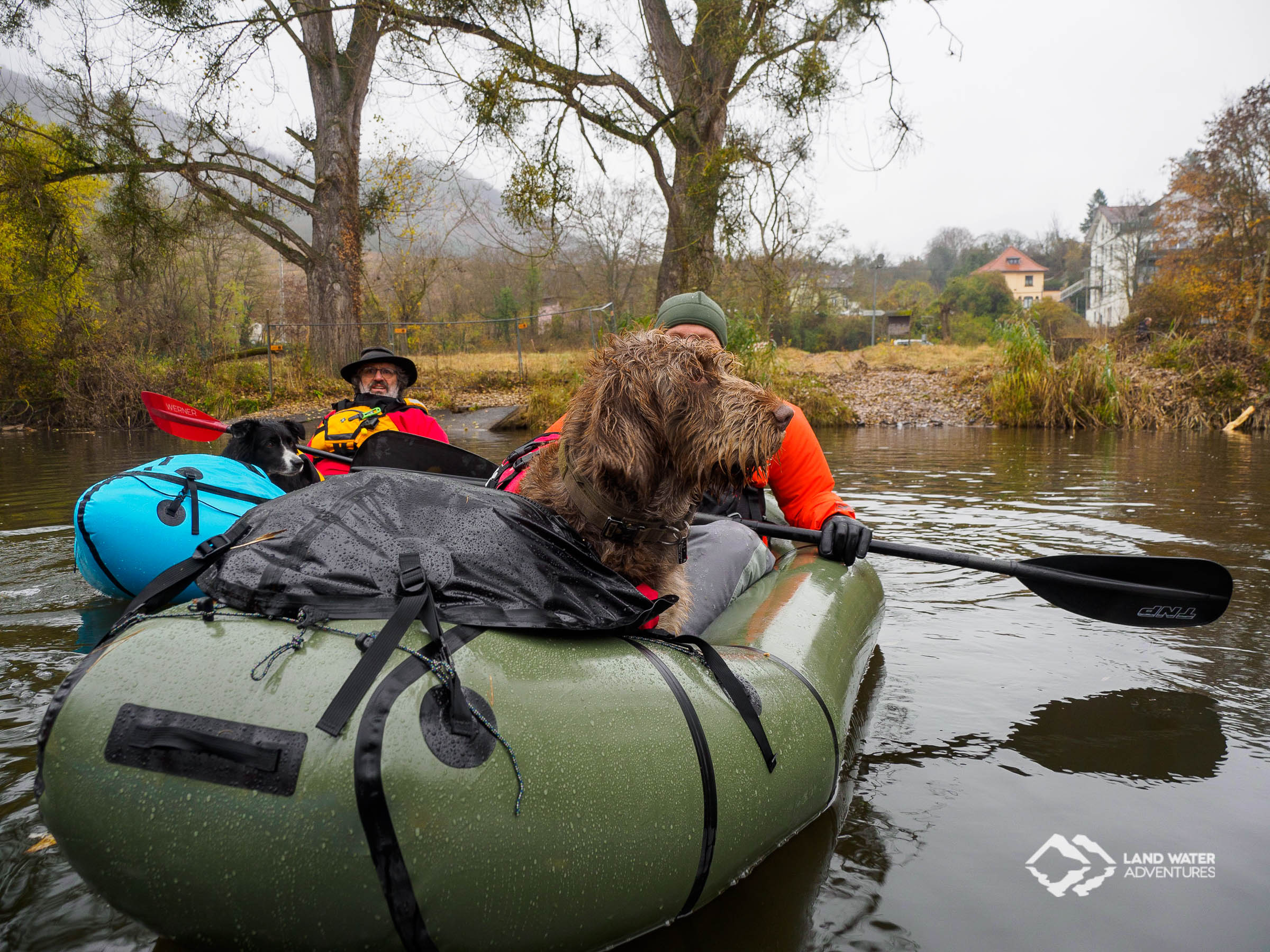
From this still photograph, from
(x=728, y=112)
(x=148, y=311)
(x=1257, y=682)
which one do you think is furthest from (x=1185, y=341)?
(x=148, y=311)

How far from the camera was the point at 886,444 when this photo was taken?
1505 cm

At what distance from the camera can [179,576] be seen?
6.53 feet

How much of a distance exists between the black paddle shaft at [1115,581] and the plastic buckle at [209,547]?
7.49 feet

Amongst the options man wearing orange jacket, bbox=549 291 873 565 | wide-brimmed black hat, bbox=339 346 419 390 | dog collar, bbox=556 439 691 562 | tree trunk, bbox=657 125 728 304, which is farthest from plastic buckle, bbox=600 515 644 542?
tree trunk, bbox=657 125 728 304

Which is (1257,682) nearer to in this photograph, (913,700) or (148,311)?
(913,700)

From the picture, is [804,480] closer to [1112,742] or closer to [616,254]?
[1112,742]

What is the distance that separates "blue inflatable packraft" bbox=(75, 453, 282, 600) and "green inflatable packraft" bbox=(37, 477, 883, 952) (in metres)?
2.78

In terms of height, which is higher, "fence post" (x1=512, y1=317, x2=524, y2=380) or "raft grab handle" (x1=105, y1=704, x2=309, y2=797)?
"fence post" (x1=512, y1=317, x2=524, y2=380)

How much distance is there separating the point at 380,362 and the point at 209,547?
411 centimetres

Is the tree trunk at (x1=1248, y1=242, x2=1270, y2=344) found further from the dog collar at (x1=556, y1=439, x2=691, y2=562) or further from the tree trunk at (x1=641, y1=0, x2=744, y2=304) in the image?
the dog collar at (x1=556, y1=439, x2=691, y2=562)

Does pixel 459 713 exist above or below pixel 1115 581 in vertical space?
above

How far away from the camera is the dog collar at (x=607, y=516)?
2453mm

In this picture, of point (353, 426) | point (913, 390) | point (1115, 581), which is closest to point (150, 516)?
point (353, 426)

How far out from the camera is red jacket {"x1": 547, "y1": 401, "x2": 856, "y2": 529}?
14.1 ft
